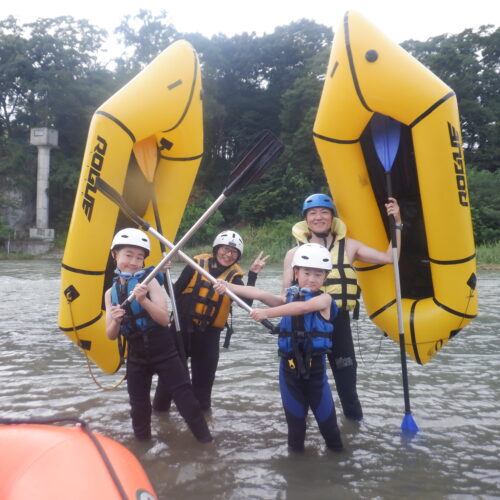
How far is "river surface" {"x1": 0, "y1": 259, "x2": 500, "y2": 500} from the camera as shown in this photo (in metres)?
2.69

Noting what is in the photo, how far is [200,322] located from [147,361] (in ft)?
1.70

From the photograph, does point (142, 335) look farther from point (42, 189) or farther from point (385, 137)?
point (42, 189)

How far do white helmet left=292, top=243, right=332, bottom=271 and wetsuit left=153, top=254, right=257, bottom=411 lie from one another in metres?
0.59

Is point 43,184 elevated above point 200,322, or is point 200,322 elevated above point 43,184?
point 43,184

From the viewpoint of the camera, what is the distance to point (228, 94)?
105 feet

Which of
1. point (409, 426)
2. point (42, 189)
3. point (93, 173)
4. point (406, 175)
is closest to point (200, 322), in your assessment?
point (93, 173)

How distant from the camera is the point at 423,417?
3.63m

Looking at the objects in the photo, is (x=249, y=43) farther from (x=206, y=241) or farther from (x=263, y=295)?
(x=263, y=295)

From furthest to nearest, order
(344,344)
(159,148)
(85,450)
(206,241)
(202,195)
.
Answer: (202,195)
(206,241)
(159,148)
(344,344)
(85,450)

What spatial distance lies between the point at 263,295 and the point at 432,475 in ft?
4.08

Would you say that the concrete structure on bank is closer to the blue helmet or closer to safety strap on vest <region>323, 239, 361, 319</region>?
the blue helmet

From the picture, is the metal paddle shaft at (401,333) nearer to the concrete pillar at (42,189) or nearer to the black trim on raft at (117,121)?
the black trim on raft at (117,121)

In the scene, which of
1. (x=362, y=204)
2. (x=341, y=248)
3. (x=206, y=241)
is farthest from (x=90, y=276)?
(x=206, y=241)

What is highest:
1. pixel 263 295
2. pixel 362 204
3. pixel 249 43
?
pixel 249 43
